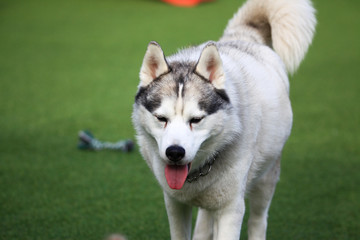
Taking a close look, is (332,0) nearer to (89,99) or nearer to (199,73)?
(89,99)

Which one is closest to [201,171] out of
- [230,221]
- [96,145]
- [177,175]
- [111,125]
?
[177,175]

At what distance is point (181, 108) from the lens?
8.93 ft

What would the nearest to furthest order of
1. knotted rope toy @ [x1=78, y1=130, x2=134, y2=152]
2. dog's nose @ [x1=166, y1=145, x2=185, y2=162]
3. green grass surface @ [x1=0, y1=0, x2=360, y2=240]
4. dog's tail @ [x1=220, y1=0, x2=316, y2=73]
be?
dog's nose @ [x1=166, y1=145, x2=185, y2=162]
dog's tail @ [x1=220, y1=0, x2=316, y2=73]
green grass surface @ [x1=0, y1=0, x2=360, y2=240]
knotted rope toy @ [x1=78, y1=130, x2=134, y2=152]

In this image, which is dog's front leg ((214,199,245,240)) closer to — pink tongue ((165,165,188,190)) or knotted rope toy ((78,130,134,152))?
pink tongue ((165,165,188,190))

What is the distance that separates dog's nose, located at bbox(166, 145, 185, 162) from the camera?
8.61 feet

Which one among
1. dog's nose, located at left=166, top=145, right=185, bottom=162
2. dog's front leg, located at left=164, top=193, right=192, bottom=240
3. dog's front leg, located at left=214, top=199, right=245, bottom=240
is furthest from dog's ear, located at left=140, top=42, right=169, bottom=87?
dog's front leg, located at left=214, top=199, right=245, bottom=240

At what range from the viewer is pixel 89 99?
7.69 metres

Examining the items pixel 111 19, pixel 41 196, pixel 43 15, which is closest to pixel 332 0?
pixel 111 19

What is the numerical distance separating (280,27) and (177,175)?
5.83ft

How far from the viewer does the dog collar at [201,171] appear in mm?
2990

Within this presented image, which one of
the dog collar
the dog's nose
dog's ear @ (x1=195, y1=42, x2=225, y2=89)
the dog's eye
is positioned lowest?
the dog collar

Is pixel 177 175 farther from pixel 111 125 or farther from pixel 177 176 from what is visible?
pixel 111 125

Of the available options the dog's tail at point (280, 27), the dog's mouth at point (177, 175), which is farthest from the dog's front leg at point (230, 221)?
the dog's tail at point (280, 27)

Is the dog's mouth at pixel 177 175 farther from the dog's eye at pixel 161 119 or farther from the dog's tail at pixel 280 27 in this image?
the dog's tail at pixel 280 27
